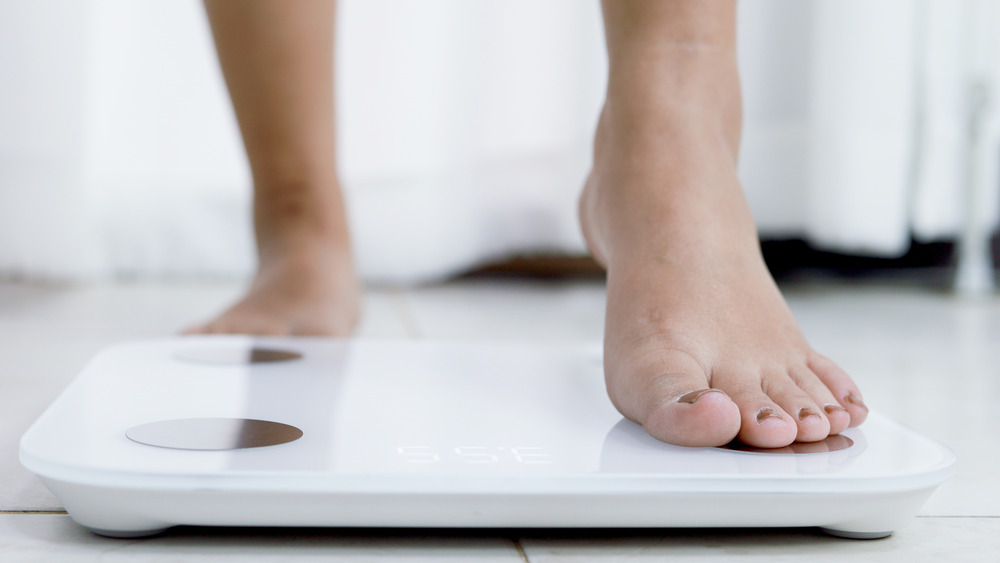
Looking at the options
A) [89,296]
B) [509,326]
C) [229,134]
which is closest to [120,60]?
[229,134]

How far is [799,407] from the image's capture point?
0.50m

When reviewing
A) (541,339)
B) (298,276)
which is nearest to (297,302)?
(298,276)

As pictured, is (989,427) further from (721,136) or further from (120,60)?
(120,60)

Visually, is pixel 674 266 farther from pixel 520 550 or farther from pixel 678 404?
pixel 520 550

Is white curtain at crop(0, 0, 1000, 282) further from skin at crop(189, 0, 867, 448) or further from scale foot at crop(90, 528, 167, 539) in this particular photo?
scale foot at crop(90, 528, 167, 539)

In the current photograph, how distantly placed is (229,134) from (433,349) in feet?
3.21

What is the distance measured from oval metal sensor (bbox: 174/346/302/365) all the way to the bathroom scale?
0.13 meters

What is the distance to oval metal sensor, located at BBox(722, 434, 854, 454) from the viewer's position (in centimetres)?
46

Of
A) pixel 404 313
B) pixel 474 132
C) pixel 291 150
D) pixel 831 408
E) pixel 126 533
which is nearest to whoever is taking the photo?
pixel 126 533

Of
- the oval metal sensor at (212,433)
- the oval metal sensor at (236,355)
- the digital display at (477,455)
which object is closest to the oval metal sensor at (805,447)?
the digital display at (477,455)

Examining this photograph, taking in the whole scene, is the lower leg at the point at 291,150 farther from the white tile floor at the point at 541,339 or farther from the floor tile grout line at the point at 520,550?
the floor tile grout line at the point at 520,550

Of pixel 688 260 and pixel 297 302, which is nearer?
pixel 688 260

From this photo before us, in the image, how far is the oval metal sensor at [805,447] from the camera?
0.46 metres

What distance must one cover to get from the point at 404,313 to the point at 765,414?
895 mm
